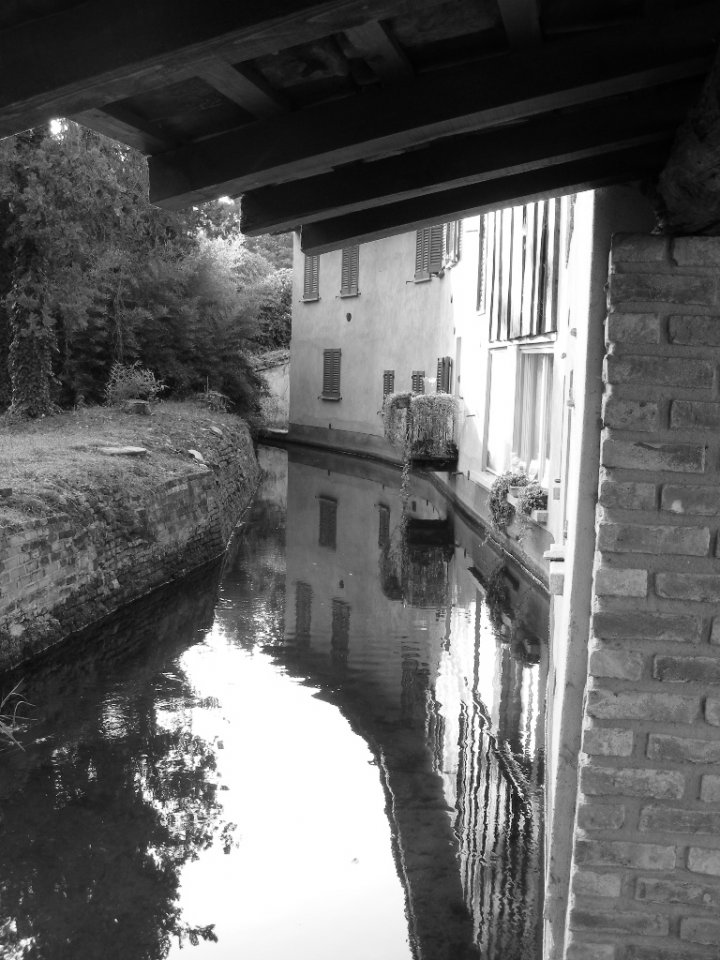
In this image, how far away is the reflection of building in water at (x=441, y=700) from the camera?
5.08 meters

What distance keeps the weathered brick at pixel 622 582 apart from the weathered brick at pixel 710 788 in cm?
60

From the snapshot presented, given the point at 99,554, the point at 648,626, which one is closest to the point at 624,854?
the point at 648,626

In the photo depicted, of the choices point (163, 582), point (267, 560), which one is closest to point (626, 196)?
point (163, 582)

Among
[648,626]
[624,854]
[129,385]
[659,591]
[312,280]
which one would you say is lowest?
[624,854]

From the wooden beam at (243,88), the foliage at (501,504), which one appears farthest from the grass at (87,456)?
the wooden beam at (243,88)

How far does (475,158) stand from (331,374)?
83.7ft

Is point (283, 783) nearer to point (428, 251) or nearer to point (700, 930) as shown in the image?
point (700, 930)

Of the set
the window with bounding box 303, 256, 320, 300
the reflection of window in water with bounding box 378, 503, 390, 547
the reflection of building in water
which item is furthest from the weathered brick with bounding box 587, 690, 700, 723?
A: the window with bounding box 303, 256, 320, 300

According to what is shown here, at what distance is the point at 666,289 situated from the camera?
10.1 ft

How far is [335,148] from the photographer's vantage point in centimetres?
277

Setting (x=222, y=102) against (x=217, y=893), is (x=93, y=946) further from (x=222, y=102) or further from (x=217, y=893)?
(x=222, y=102)

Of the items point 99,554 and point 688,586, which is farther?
point 99,554

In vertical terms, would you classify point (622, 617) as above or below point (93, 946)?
above

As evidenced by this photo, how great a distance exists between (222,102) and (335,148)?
1.11 feet
